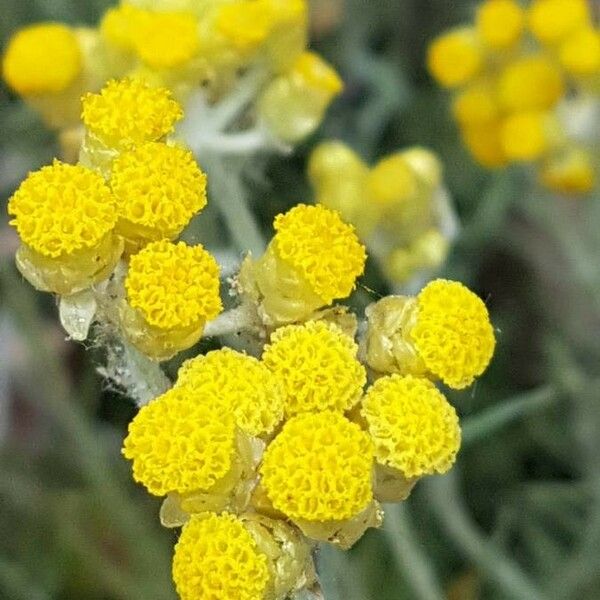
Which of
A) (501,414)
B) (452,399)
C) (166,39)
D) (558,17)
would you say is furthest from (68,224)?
(452,399)

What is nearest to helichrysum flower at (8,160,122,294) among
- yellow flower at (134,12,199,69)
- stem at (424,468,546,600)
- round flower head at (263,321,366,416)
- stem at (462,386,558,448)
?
round flower head at (263,321,366,416)

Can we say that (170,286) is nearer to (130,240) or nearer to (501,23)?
(130,240)

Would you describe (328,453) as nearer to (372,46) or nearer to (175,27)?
(175,27)

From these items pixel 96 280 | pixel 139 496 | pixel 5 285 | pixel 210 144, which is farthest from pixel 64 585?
pixel 96 280

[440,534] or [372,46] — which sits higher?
[372,46]

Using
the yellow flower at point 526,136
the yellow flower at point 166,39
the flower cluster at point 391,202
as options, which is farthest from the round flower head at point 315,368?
the yellow flower at point 526,136
